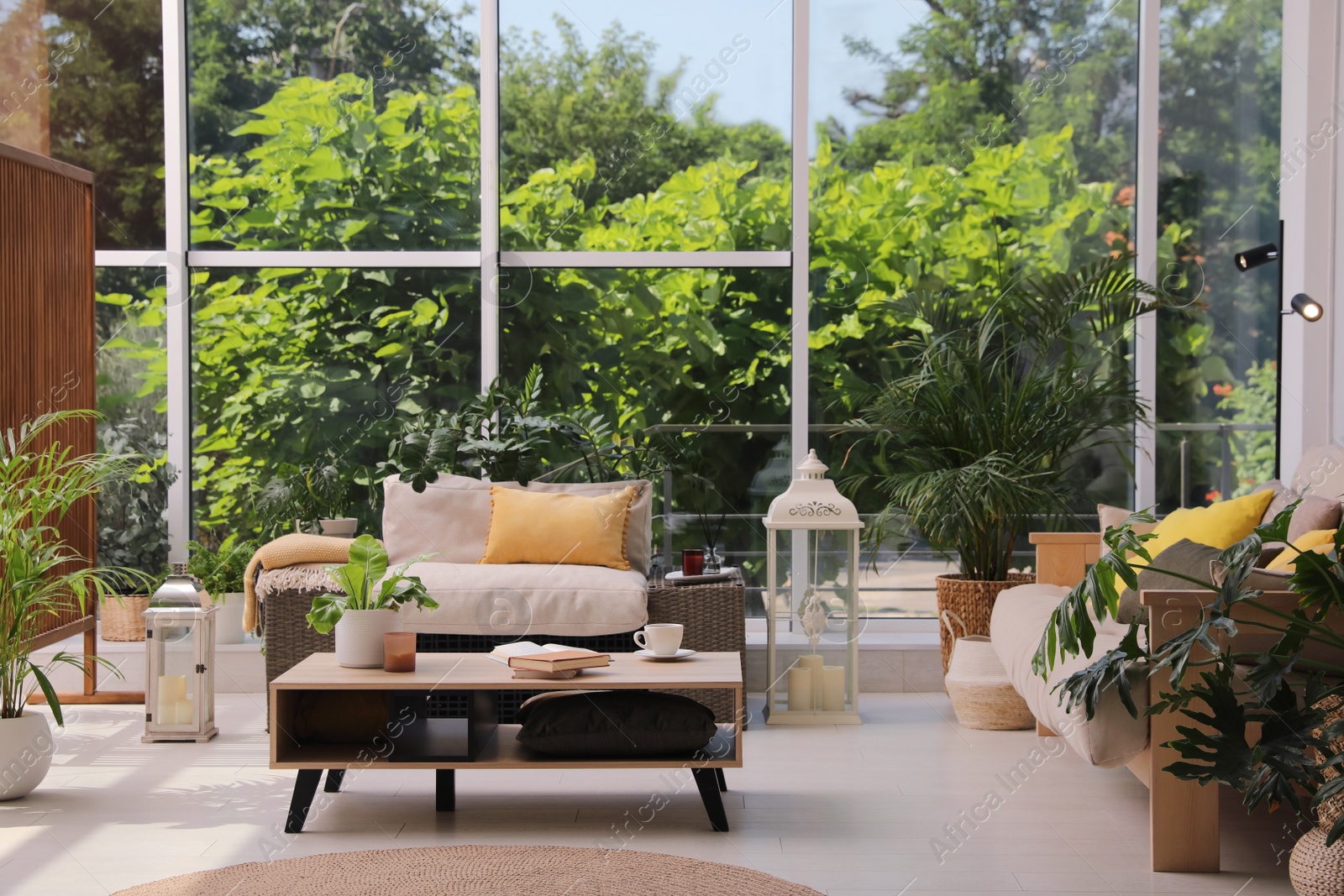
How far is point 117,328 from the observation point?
541cm

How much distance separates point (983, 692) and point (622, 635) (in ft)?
4.28

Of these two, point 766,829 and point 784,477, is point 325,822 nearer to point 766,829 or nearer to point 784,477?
point 766,829

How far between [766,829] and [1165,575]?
119cm

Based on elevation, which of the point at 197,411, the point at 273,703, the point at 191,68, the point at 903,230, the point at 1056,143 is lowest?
the point at 273,703

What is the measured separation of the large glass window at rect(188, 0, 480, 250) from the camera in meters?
5.38

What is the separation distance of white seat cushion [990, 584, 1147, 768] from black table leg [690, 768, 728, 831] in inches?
33.9

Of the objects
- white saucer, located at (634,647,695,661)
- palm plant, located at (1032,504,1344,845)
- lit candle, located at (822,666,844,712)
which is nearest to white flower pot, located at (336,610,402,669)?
white saucer, located at (634,647,695,661)

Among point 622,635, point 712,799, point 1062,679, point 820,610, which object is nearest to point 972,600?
point 820,610

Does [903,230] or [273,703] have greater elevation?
[903,230]

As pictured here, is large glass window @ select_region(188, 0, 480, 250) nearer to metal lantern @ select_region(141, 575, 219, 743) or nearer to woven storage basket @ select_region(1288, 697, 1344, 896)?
metal lantern @ select_region(141, 575, 219, 743)

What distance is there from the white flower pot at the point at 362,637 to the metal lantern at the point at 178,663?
3.39 feet

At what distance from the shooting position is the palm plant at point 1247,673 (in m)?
2.36

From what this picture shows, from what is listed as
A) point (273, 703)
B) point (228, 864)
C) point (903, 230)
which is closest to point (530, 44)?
point (903, 230)

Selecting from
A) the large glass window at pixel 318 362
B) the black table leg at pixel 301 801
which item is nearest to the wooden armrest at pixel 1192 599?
the black table leg at pixel 301 801
